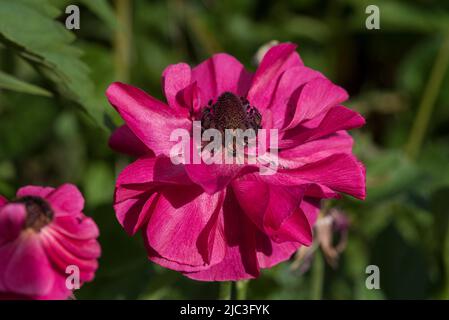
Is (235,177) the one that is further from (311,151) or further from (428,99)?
(428,99)

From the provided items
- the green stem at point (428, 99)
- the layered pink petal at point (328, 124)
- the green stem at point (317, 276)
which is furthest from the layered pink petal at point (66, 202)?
the green stem at point (428, 99)

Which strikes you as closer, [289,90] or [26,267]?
[26,267]

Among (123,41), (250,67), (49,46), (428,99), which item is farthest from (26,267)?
(428,99)

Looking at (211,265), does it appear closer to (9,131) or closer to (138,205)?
(138,205)

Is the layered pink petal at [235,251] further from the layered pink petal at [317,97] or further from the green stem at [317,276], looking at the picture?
the green stem at [317,276]

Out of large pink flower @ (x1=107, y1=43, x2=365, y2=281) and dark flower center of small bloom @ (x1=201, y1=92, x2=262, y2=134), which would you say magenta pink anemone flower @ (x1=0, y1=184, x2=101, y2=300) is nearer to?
large pink flower @ (x1=107, y1=43, x2=365, y2=281)

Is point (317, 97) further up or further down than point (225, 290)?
further up

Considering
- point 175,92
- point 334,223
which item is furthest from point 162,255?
point 334,223
